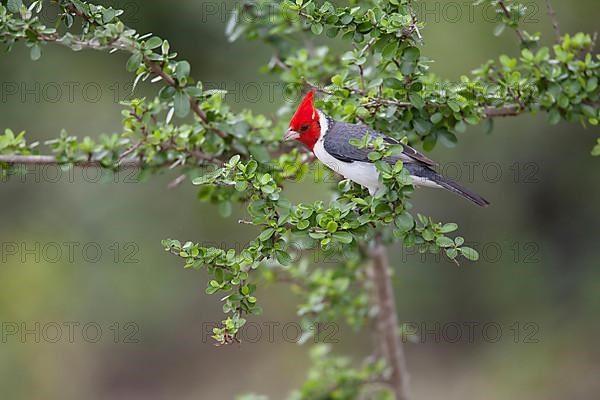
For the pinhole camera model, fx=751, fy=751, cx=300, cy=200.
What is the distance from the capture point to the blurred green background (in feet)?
21.9

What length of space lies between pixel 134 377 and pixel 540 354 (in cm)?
413

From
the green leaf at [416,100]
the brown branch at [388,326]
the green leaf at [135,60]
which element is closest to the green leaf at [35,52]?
the green leaf at [135,60]

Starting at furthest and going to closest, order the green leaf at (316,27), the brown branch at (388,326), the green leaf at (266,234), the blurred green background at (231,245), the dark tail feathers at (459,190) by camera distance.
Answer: the blurred green background at (231,245) < the brown branch at (388,326) < the dark tail feathers at (459,190) < the green leaf at (316,27) < the green leaf at (266,234)

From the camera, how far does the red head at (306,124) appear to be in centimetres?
305

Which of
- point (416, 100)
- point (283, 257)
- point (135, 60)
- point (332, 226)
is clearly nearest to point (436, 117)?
point (416, 100)

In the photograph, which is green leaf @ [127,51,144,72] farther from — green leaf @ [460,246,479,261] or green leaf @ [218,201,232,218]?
green leaf @ [460,246,479,261]

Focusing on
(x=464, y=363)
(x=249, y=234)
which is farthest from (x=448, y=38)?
(x=464, y=363)

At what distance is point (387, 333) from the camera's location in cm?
402

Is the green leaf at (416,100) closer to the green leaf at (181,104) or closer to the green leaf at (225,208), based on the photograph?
the green leaf at (181,104)

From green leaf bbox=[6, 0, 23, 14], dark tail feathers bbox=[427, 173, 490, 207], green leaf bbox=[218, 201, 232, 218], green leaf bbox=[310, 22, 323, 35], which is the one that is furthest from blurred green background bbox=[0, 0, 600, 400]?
green leaf bbox=[310, 22, 323, 35]

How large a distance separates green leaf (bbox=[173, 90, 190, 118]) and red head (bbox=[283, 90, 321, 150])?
461 millimetres

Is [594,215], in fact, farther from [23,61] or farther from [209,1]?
A: [23,61]

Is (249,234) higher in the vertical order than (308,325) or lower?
lower

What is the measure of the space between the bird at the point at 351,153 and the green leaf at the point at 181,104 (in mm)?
466
